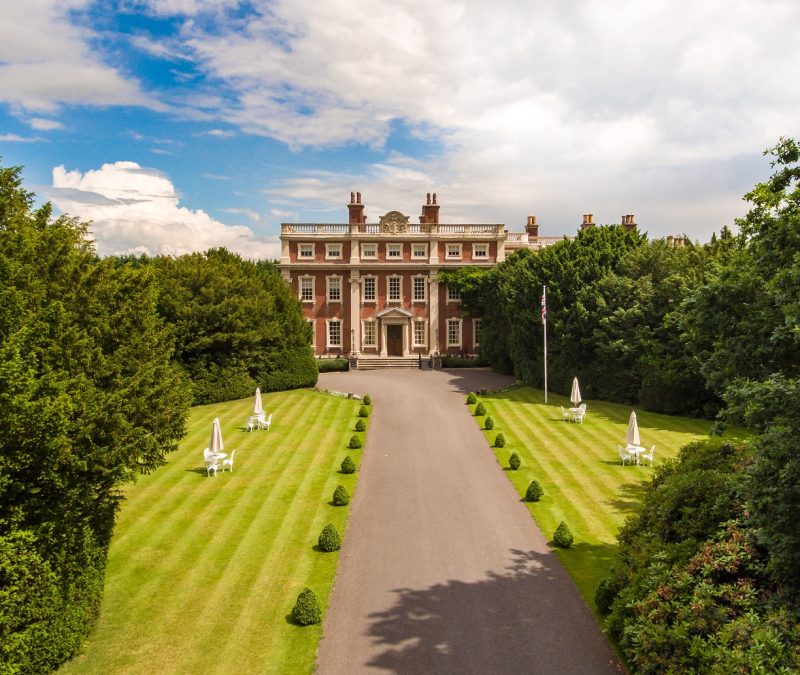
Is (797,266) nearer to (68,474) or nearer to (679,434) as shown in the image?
(68,474)

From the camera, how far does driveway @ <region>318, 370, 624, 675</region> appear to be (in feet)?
39.0

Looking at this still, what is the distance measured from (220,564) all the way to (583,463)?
50.4 ft

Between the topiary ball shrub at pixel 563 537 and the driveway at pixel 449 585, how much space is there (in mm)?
412

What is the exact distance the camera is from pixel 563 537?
656 inches

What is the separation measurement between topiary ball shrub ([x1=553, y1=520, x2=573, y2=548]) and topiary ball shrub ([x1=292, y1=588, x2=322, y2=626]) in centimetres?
742

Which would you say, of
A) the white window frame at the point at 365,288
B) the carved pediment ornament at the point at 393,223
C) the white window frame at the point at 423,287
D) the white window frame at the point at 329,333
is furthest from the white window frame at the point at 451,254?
the white window frame at the point at 329,333

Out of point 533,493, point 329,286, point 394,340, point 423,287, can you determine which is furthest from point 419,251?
point 533,493

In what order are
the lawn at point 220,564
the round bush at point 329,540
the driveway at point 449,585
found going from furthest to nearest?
1. the round bush at point 329,540
2. the lawn at point 220,564
3. the driveway at point 449,585

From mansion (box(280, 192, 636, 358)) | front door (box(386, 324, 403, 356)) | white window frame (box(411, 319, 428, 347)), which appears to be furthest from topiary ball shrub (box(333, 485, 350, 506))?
white window frame (box(411, 319, 428, 347))

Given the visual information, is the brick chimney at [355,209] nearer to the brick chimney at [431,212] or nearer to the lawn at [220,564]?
the brick chimney at [431,212]

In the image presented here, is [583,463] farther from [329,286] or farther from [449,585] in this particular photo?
[329,286]

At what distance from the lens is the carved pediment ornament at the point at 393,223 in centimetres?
5581

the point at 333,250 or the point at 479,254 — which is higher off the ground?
the point at 333,250

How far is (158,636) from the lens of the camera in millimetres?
12562
